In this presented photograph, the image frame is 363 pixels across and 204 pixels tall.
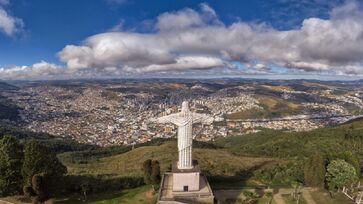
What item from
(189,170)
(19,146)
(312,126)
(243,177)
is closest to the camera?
(189,170)

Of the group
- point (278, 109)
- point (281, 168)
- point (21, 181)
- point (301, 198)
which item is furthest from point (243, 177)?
point (278, 109)

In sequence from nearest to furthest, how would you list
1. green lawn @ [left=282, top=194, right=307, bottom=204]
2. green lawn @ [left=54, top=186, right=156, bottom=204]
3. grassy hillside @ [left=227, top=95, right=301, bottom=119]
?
green lawn @ [left=282, top=194, right=307, bottom=204] < green lawn @ [left=54, top=186, right=156, bottom=204] < grassy hillside @ [left=227, top=95, right=301, bottom=119]

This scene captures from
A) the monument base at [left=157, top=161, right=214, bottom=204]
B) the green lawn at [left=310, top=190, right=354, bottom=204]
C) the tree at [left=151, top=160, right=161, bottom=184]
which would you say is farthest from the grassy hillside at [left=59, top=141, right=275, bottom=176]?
the monument base at [left=157, top=161, right=214, bottom=204]

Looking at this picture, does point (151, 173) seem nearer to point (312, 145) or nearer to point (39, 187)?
point (39, 187)

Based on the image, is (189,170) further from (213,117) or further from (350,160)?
(350,160)

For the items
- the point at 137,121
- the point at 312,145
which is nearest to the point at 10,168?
the point at 312,145

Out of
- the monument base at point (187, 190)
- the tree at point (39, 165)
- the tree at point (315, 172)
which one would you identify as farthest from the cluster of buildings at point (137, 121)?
the monument base at point (187, 190)

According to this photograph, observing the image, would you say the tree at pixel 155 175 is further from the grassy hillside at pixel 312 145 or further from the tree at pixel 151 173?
the grassy hillside at pixel 312 145

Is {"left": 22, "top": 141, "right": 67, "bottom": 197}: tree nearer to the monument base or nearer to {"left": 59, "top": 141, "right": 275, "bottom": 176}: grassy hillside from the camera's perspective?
the monument base
